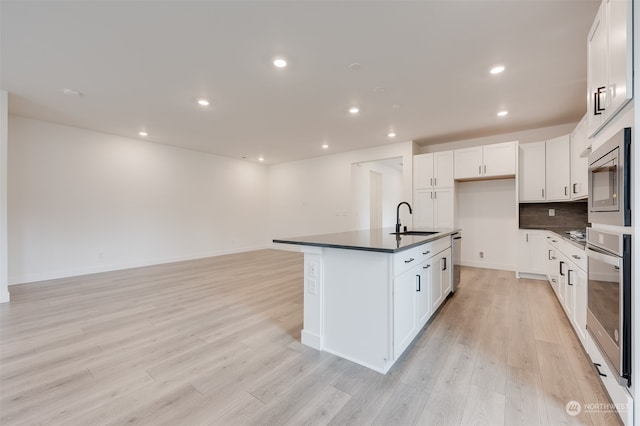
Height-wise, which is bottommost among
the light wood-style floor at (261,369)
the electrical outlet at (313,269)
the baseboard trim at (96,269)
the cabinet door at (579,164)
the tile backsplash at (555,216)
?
the light wood-style floor at (261,369)

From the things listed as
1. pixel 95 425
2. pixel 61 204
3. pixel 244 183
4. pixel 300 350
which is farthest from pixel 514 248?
pixel 61 204

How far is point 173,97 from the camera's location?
346 cm

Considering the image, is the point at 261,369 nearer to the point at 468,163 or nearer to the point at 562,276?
the point at 562,276

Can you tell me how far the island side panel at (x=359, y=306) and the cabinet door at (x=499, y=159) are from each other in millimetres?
3973

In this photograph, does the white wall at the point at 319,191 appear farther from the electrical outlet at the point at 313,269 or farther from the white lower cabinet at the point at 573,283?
the electrical outlet at the point at 313,269

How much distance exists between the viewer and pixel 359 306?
1950mm

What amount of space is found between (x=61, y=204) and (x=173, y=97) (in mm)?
3154

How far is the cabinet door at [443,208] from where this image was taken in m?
5.03

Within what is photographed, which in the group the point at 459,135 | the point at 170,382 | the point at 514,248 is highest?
the point at 459,135

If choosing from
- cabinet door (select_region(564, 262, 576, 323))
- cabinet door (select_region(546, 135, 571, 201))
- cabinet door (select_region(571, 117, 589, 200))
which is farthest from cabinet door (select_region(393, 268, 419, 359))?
cabinet door (select_region(546, 135, 571, 201))

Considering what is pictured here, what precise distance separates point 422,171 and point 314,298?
4.20 meters

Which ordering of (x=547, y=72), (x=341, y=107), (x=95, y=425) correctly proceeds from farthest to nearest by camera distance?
1. (x=341, y=107)
2. (x=547, y=72)
3. (x=95, y=425)

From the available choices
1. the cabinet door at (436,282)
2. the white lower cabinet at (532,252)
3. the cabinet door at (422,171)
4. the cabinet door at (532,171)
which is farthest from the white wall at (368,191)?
the cabinet door at (436,282)

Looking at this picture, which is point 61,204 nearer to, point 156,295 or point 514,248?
point 156,295
